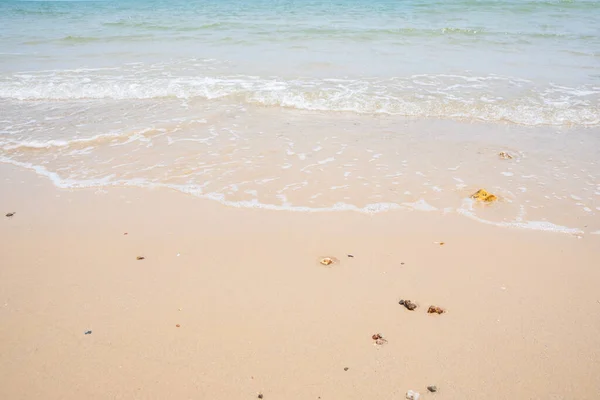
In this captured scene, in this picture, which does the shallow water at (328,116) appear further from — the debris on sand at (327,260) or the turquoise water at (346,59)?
the debris on sand at (327,260)

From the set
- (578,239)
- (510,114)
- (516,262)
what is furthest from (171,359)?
(510,114)

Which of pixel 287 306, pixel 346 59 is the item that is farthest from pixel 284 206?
pixel 346 59

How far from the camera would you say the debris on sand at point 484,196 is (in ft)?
14.4

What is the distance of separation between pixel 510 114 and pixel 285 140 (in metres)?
3.71

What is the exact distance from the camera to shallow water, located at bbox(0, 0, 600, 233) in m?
4.69

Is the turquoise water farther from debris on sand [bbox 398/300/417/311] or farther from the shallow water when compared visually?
debris on sand [bbox 398/300/417/311]

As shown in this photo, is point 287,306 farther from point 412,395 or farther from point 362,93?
point 362,93

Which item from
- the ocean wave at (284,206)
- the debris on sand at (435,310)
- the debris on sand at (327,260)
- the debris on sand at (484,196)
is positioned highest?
the debris on sand at (484,196)

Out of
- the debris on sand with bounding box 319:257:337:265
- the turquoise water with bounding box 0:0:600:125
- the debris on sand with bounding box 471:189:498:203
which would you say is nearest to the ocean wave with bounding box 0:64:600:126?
the turquoise water with bounding box 0:0:600:125

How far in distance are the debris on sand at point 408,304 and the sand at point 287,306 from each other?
0.03 meters

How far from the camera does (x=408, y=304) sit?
299cm

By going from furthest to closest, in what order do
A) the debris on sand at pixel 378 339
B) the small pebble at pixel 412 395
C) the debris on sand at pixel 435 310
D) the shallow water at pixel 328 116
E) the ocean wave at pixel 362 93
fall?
the ocean wave at pixel 362 93, the shallow water at pixel 328 116, the debris on sand at pixel 435 310, the debris on sand at pixel 378 339, the small pebble at pixel 412 395

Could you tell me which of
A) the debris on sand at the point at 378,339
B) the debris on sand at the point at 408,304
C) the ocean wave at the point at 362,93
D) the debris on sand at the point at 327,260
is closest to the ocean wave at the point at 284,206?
the debris on sand at the point at 327,260

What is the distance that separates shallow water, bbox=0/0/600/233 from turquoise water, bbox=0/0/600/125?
61 mm
